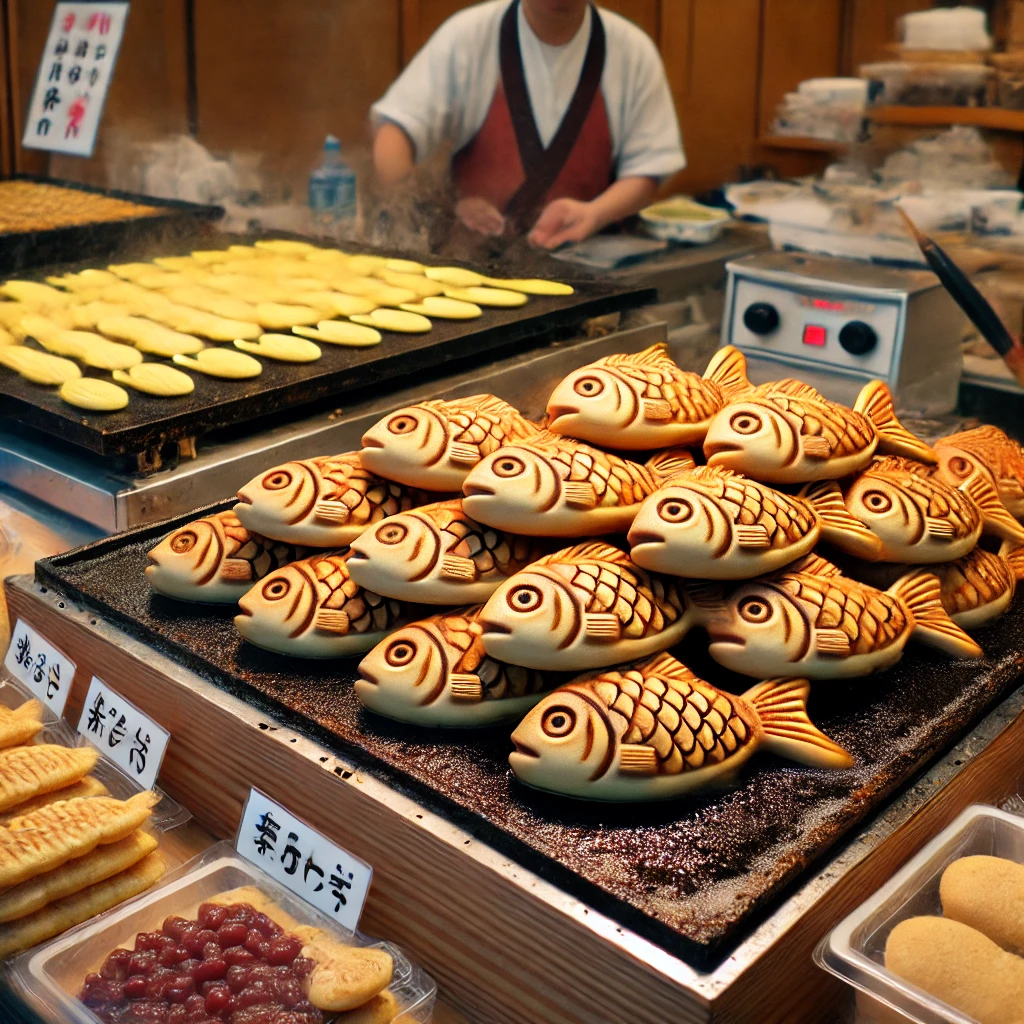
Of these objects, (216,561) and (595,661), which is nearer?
(595,661)

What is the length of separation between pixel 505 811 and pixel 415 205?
3.03 metres

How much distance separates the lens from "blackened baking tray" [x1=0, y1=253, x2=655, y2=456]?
185 cm

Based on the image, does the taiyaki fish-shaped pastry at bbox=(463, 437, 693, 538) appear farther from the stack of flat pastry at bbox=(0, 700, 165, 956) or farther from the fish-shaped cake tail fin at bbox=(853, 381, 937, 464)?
the stack of flat pastry at bbox=(0, 700, 165, 956)

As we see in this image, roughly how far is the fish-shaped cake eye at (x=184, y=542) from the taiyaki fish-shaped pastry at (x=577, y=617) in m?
0.47

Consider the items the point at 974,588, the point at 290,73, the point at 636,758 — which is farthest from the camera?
the point at 290,73

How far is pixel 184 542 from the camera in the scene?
4.84 ft

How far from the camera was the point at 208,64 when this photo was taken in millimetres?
3891

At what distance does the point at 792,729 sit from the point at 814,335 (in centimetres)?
198

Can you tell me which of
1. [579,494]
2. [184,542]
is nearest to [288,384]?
[184,542]

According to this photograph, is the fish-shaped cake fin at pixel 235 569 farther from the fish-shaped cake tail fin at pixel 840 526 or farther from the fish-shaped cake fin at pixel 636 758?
the fish-shaped cake tail fin at pixel 840 526

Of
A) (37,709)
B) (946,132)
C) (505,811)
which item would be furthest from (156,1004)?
(946,132)

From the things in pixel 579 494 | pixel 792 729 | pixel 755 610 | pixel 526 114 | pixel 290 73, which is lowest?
pixel 792 729

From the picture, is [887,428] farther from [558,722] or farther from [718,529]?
[558,722]

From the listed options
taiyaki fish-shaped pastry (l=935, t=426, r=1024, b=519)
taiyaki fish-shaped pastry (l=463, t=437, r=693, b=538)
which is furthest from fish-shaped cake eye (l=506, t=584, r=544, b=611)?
taiyaki fish-shaped pastry (l=935, t=426, r=1024, b=519)
